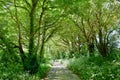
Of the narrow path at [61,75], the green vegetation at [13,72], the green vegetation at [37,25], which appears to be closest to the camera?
the green vegetation at [13,72]

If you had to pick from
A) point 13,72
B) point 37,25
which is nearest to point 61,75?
point 37,25

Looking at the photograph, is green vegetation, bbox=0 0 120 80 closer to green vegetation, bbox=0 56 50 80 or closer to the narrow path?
green vegetation, bbox=0 56 50 80

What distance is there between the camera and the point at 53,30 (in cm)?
2838

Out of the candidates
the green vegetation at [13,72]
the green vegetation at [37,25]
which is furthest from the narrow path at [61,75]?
the green vegetation at [13,72]

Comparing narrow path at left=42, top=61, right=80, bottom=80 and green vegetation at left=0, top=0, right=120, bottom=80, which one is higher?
green vegetation at left=0, top=0, right=120, bottom=80

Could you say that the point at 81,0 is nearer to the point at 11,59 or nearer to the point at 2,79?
the point at 11,59

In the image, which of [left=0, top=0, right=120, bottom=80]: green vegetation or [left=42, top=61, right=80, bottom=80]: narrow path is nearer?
[left=0, top=0, right=120, bottom=80]: green vegetation

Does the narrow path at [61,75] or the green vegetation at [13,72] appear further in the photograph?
the narrow path at [61,75]

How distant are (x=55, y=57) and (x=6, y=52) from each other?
68624mm

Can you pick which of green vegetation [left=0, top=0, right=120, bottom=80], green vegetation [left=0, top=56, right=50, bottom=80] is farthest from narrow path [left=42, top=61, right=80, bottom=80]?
green vegetation [left=0, top=56, right=50, bottom=80]

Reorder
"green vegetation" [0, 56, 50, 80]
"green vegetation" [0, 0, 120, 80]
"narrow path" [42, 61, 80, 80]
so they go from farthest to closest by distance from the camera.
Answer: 1. "narrow path" [42, 61, 80, 80]
2. "green vegetation" [0, 0, 120, 80]
3. "green vegetation" [0, 56, 50, 80]

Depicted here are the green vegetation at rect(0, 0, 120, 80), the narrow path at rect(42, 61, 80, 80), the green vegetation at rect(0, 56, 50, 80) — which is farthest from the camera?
the narrow path at rect(42, 61, 80, 80)

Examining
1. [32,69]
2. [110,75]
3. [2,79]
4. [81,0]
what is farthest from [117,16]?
[2,79]

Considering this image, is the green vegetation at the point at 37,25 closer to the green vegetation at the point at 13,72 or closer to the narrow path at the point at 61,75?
the green vegetation at the point at 13,72
